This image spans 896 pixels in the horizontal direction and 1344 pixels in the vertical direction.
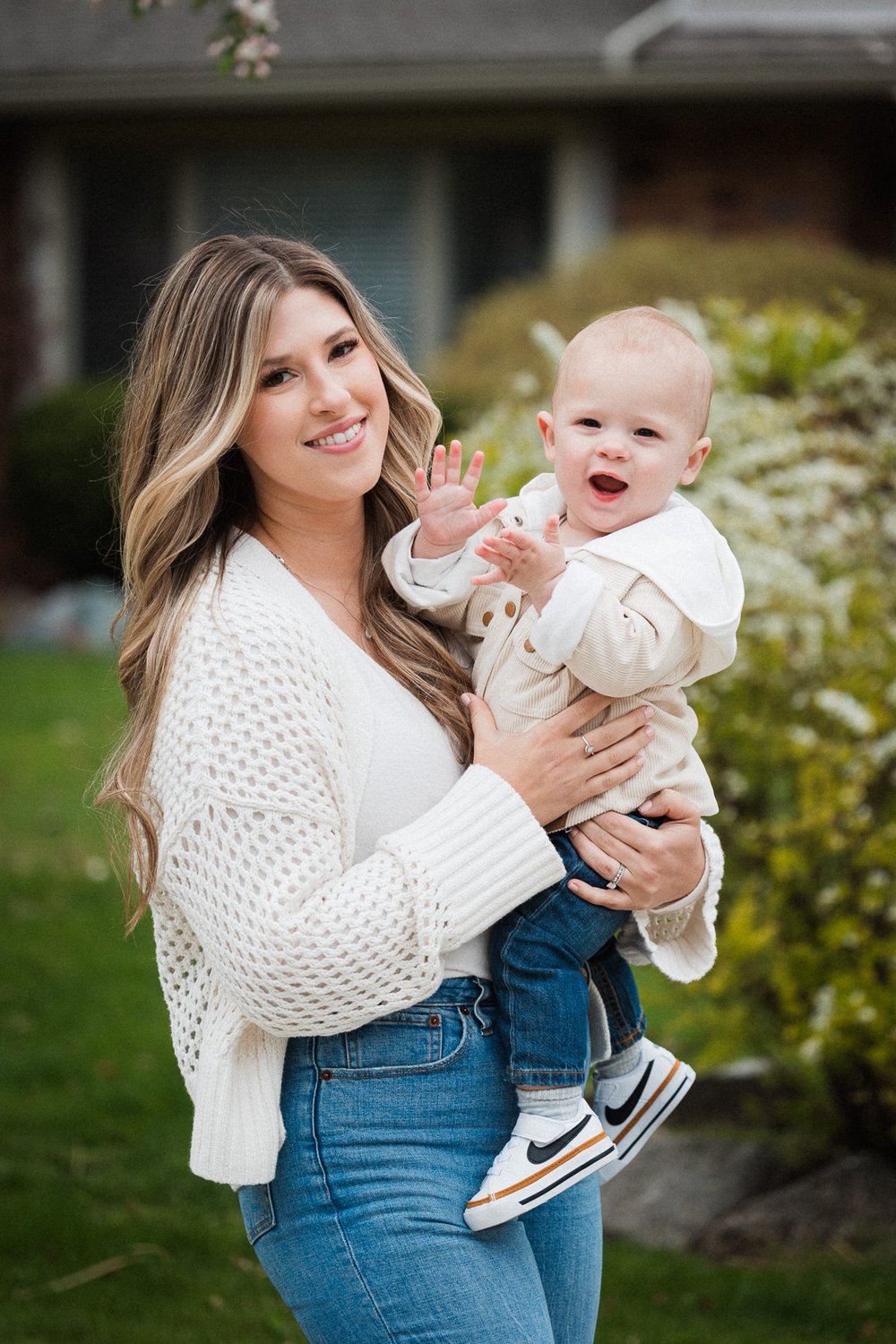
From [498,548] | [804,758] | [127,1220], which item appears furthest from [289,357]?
[127,1220]

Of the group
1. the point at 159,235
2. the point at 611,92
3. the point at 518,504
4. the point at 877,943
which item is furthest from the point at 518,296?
the point at 518,504

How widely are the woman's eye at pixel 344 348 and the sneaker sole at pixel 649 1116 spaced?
1.20m

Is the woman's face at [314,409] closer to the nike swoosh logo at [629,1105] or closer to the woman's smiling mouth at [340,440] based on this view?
the woman's smiling mouth at [340,440]

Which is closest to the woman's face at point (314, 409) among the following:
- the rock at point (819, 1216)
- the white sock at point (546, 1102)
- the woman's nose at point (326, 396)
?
the woman's nose at point (326, 396)

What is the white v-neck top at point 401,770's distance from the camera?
209 cm

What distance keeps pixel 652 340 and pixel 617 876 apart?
2.52 feet

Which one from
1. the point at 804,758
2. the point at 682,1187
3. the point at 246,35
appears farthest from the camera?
the point at 682,1187

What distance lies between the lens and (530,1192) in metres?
1.96

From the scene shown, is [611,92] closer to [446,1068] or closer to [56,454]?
[56,454]

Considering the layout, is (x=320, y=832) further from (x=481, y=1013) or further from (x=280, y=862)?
(x=481, y=1013)

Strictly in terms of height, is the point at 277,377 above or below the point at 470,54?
above

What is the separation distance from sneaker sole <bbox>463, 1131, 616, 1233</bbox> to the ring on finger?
1.13 feet

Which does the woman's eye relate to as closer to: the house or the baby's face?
the baby's face

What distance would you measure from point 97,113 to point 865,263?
593cm
